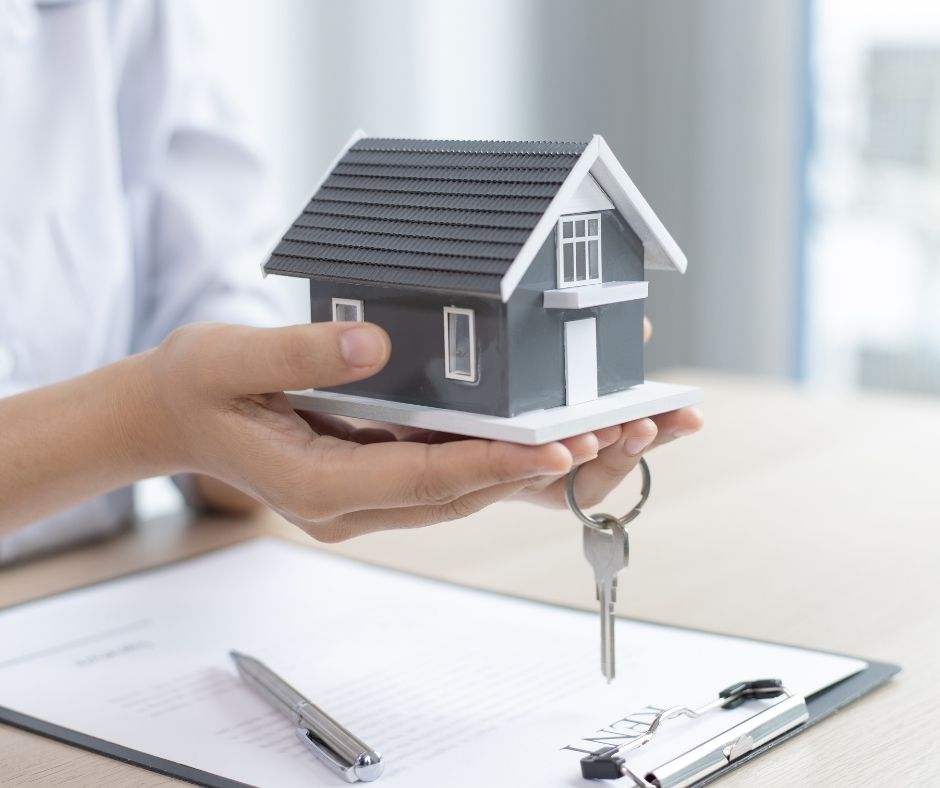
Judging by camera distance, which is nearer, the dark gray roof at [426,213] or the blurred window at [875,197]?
the dark gray roof at [426,213]

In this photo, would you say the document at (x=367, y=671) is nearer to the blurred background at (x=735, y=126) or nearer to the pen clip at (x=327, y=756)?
the pen clip at (x=327, y=756)

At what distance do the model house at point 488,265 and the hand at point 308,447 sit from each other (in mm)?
54

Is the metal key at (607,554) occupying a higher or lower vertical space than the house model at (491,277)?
lower

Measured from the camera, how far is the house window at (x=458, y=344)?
713mm

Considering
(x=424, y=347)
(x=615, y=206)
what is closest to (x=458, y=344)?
(x=424, y=347)

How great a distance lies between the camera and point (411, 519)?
2.35 ft

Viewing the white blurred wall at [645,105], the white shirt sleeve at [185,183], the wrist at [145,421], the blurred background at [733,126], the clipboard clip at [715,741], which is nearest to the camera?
the clipboard clip at [715,741]

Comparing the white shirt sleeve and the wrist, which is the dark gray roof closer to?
the wrist

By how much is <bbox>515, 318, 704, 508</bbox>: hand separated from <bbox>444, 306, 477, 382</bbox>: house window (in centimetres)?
8

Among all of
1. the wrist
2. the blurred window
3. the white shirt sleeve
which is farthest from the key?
the blurred window

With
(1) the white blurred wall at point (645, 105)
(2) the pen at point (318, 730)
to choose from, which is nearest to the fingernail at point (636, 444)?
(2) the pen at point (318, 730)

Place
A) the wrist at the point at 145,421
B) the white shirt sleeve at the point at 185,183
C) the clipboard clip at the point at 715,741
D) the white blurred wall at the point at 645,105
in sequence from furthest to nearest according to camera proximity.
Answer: the white blurred wall at the point at 645,105 < the white shirt sleeve at the point at 185,183 < the wrist at the point at 145,421 < the clipboard clip at the point at 715,741

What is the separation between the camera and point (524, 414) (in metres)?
0.70

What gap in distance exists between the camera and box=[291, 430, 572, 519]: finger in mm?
641
